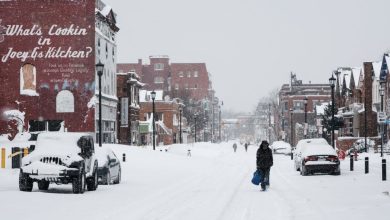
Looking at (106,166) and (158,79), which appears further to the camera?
(158,79)

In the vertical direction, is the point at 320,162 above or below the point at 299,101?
below

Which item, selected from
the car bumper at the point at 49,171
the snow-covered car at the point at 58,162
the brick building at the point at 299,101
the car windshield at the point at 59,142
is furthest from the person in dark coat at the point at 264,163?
the brick building at the point at 299,101

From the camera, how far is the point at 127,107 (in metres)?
73.6

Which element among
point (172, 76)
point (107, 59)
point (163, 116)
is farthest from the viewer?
point (172, 76)

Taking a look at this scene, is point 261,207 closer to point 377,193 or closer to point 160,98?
point 377,193

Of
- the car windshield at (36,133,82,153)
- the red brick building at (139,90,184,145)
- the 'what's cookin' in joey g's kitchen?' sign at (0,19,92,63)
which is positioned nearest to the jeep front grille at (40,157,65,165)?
the car windshield at (36,133,82,153)

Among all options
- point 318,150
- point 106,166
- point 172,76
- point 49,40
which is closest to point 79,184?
point 106,166

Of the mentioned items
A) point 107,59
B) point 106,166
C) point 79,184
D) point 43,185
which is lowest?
point 43,185

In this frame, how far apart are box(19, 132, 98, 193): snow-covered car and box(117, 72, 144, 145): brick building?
167 ft

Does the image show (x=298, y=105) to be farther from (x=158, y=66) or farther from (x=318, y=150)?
(x=318, y=150)

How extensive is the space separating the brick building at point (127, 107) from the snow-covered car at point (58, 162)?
167ft

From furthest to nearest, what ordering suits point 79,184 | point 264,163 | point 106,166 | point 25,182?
1. point 106,166
2. point 264,163
3. point 79,184
4. point 25,182

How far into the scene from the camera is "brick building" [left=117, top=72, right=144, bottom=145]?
73.4 m

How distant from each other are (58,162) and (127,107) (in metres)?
52.7
